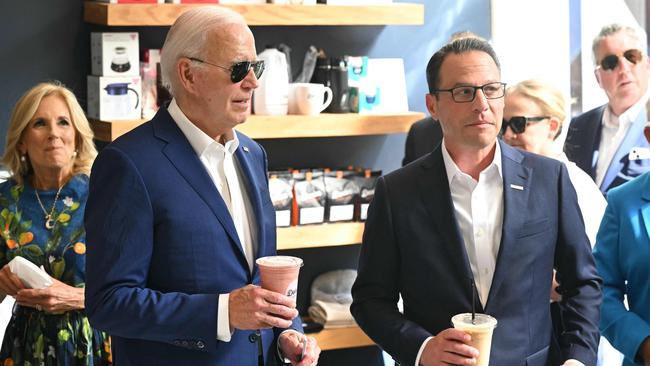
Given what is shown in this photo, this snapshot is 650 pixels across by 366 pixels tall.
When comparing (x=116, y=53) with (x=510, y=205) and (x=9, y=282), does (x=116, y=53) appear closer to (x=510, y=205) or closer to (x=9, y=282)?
(x=9, y=282)

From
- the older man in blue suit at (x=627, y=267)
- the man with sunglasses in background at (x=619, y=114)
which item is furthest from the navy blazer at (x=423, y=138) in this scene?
the older man in blue suit at (x=627, y=267)

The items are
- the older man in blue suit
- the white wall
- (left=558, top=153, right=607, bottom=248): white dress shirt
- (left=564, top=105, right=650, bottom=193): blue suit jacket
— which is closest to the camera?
the older man in blue suit

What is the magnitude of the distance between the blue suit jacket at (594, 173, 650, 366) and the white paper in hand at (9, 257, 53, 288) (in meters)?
1.73

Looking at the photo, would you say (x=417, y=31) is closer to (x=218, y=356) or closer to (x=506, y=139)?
(x=506, y=139)

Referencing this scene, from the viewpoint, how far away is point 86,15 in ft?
15.2

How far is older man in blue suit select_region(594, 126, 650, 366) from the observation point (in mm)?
2734

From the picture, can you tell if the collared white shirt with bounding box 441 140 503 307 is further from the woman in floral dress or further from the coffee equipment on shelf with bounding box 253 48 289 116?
the coffee equipment on shelf with bounding box 253 48 289 116

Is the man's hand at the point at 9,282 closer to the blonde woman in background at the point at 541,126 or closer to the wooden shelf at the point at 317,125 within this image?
the wooden shelf at the point at 317,125

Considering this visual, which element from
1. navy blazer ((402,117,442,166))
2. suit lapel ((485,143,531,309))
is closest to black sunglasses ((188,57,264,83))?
suit lapel ((485,143,531,309))

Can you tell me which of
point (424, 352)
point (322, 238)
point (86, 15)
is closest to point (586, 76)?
point (322, 238)

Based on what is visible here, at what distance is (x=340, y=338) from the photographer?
16.6 feet

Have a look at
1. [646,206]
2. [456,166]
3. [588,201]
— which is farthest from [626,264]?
[588,201]

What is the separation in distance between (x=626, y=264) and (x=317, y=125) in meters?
2.27

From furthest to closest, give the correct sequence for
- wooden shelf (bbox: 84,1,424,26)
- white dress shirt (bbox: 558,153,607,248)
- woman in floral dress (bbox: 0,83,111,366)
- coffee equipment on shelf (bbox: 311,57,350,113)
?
coffee equipment on shelf (bbox: 311,57,350,113)
wooden shelf (bbox: 84,1,424,26)
white dress shirt (bbox: 558,153,607,248)
woman in floral dress (bbox: 0,83,111,366)
